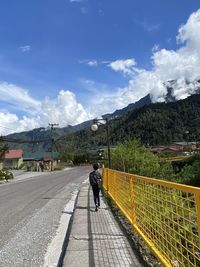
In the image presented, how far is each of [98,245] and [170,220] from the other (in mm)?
2453

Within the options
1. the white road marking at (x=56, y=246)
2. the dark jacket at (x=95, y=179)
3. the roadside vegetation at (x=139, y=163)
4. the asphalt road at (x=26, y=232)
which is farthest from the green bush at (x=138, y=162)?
the white road marking at (x=56, y=246)

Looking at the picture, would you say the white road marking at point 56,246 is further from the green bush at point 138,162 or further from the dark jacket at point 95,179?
the green bush at point 138,162

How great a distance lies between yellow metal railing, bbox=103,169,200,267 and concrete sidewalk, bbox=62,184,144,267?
431 mm

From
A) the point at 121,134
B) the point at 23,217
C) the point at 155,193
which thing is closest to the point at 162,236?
the point at 155,193

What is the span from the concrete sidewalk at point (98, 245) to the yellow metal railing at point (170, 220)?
0.43 meters

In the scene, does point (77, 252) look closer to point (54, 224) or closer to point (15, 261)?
point (15, 261)

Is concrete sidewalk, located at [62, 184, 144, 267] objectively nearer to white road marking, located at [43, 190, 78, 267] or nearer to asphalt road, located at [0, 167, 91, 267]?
white road marking, located at [43, 190, 78, 267]

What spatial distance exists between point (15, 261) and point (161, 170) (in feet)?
87.4

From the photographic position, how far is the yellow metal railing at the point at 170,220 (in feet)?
14.4

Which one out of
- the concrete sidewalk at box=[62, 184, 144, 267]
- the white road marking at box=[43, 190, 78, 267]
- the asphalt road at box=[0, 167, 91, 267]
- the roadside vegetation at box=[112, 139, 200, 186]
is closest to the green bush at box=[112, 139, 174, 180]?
the roadside vegetation at box=[112, 139, 200, 186]

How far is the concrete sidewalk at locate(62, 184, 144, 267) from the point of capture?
244 inches

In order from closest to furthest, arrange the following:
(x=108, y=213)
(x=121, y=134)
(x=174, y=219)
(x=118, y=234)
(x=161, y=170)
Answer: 1. (x=174, y=219)
2. (x=118, y=234)
3. (x=108, y=213)
4. (x=161, y=170)
5. (x=121, y=134)

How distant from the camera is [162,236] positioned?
5930 mm

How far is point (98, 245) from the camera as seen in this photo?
7.37m
